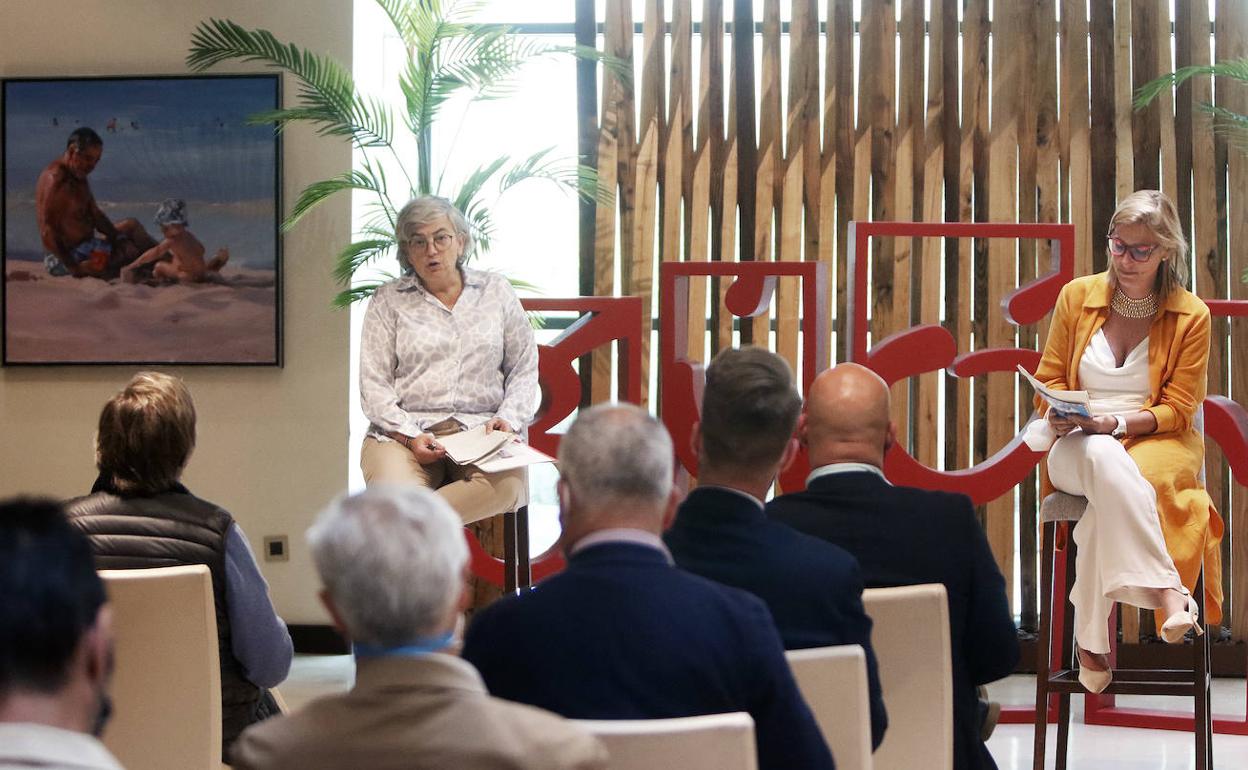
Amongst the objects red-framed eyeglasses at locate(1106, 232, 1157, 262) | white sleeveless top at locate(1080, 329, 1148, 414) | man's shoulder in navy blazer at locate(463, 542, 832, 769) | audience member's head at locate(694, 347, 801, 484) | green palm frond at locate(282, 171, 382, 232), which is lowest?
man's shoulder in navy blazer at locate(463, 542, 832, 769)

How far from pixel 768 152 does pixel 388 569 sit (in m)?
4.99

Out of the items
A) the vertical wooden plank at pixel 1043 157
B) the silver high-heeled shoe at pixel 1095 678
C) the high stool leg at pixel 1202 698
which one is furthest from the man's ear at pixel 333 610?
the vertical wooden plank at pixel 1043 157

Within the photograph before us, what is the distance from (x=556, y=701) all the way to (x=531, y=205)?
4.82 meters

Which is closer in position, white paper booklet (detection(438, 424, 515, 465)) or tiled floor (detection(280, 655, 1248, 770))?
white paper booklet (detection(438, 424, 515, 465))

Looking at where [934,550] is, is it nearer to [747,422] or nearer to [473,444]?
[747,422]

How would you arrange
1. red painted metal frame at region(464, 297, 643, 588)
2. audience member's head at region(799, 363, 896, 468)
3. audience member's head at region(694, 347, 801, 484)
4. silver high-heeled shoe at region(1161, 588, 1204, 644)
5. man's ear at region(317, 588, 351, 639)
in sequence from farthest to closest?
red painted metal frame at region(464, 297, 643, 588), silver high-heeled shoe at region(1161, 588, 1204, 644), audience member's head at region(799, 363, 896, 468), audience member's head at region(694, 347, 801, 484), man's ear at region(317, 588, 351, 639)

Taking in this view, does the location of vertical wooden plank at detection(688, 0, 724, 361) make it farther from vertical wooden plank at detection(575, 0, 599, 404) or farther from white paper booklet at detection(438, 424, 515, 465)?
white paper booklet at detection(438, 424, 515, 465)

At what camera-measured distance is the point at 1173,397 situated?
4.17m

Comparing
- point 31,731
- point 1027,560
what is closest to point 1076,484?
point 1027,560

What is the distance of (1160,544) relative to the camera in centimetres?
390

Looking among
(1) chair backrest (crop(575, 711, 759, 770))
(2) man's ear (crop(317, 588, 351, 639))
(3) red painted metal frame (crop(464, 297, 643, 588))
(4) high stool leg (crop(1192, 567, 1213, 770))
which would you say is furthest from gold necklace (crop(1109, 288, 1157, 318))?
(2) man's ear (crop(317, 588, 351, 639))

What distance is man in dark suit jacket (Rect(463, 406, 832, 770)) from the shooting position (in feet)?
5.94

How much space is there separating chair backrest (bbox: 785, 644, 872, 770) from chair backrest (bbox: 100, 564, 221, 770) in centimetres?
127

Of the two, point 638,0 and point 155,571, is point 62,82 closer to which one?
point 638,0
